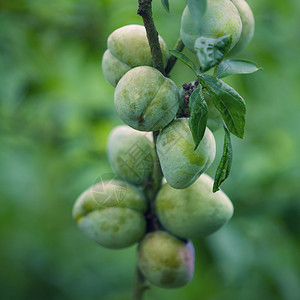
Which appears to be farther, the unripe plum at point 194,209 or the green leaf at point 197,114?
the unripe plum at point 194,209

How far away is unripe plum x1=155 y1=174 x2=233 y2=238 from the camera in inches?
45.8

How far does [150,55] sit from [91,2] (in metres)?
1.49

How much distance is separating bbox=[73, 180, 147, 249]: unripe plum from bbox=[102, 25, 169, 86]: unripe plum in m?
0.37

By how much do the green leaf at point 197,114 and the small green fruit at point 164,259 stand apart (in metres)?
0.49

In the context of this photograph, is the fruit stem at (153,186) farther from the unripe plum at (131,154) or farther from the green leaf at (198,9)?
the green leaf at (198,9)

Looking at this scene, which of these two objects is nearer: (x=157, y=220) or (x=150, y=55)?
(x=150, y=55)

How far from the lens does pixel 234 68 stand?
0.95m

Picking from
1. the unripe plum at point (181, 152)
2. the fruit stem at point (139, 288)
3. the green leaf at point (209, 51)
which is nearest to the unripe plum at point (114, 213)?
the fruit stem at point (139, 288)

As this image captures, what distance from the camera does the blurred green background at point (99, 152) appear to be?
2.08m

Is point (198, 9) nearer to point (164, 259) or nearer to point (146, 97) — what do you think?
point (146, 97)

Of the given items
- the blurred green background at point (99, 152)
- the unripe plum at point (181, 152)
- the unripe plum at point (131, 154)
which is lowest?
the blurred green background at point (99, 152)

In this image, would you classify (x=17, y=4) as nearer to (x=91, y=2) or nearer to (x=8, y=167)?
(x=91, y=2)

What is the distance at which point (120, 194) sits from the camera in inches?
49.4

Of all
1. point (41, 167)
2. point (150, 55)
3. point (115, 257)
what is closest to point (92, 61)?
point (41, 167)
